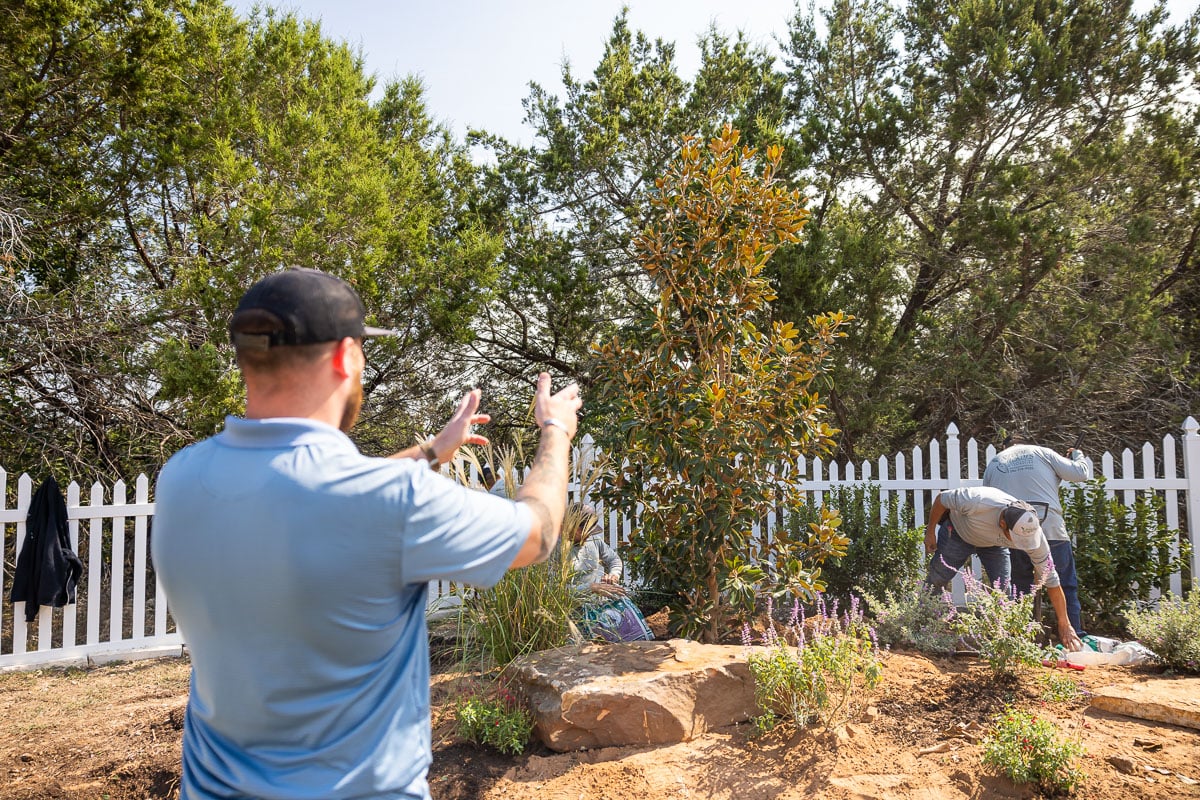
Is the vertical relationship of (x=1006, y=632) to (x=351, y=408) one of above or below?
below

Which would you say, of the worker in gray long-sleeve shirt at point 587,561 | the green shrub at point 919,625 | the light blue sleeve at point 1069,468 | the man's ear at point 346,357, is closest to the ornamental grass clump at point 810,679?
the worker in gray long-sleeve shirt at point 587,561

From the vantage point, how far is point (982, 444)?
1055cm

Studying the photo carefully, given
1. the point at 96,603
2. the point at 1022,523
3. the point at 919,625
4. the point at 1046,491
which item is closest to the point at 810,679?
the point at 919,625

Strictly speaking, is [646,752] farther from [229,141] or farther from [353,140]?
[353,140]

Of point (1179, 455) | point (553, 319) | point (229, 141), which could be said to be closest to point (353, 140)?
point (229, 141)

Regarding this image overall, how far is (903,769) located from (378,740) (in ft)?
8.91

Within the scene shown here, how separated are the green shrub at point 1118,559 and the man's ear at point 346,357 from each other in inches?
253

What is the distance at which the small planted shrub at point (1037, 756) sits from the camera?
113 inches

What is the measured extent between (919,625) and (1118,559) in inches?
87.9

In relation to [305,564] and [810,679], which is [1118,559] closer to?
[810,679]

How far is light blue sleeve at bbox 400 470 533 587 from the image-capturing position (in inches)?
45.5

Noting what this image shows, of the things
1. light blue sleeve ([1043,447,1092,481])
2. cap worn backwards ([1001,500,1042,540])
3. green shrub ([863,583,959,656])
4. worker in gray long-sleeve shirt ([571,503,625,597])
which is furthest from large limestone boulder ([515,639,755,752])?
light blue sleeve ([1043,447,1092,481])

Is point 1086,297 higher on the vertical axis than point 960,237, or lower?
lower

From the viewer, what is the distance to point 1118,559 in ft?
19.2
